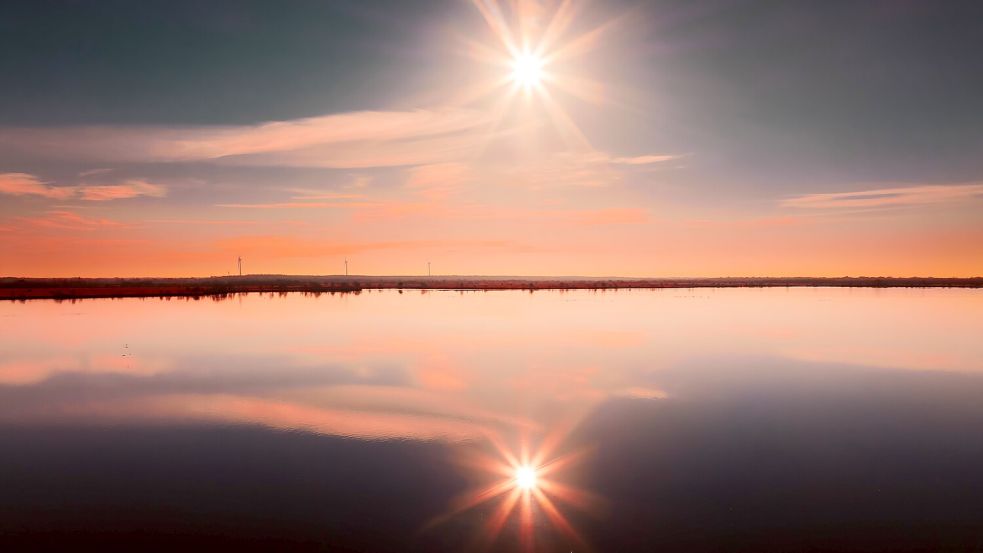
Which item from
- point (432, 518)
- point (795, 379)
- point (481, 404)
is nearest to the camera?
point (432, 518)

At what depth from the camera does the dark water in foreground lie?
8.59 meters

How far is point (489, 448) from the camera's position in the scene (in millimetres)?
12586

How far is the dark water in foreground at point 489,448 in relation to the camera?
28.2 feet

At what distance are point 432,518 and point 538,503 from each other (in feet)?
5.92

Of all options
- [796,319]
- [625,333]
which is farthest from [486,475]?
[796,319]

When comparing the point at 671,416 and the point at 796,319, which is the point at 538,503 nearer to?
the point at 671,416

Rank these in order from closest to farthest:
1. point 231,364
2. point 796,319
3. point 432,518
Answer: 1. point 432,518
2. point 231,364
3. point 796,319

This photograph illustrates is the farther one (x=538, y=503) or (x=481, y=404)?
(x=481, y=404)

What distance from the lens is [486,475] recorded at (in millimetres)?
11008

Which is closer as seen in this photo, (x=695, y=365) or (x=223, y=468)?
(x=223, y=468)

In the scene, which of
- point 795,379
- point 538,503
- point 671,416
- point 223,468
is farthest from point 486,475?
point 795,379

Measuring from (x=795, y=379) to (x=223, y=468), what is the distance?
18194 mm

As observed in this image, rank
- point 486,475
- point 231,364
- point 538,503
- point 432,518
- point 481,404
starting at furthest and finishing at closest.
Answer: point 231,364
point 481,404
point 486,475
point 538,503
point 432,518

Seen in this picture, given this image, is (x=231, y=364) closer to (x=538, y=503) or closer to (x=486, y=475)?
(x=486, y=475)
